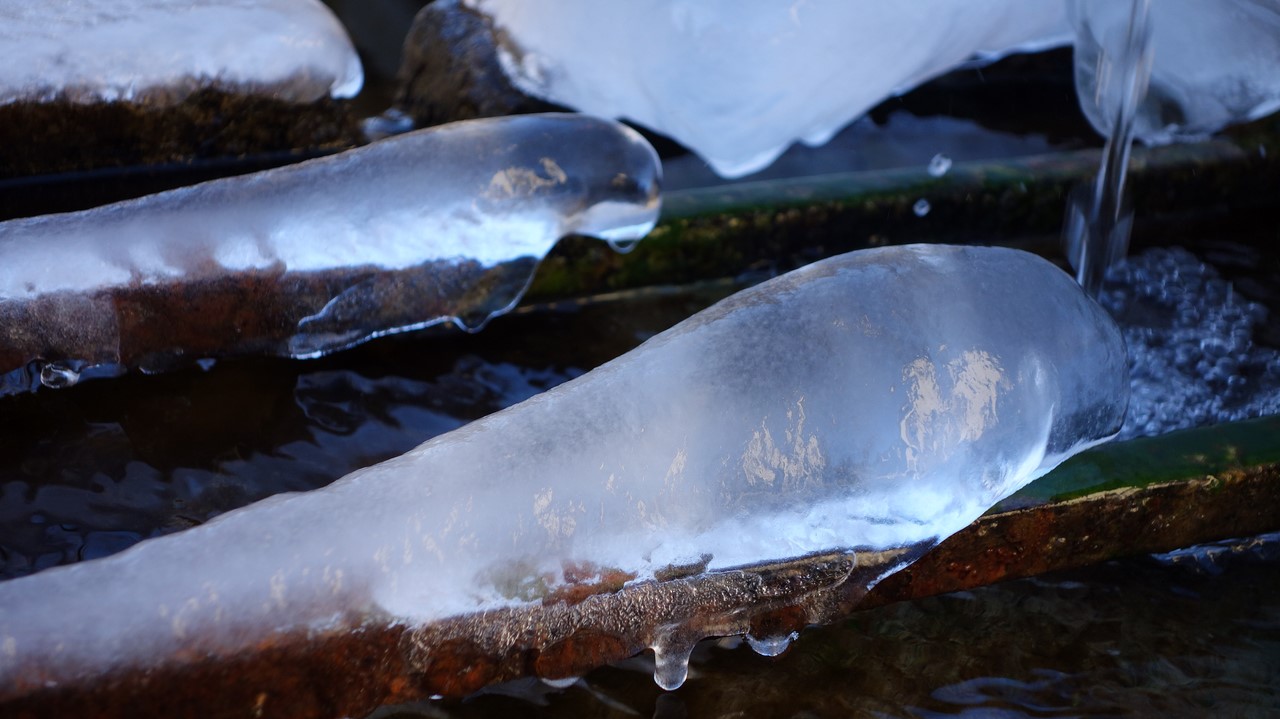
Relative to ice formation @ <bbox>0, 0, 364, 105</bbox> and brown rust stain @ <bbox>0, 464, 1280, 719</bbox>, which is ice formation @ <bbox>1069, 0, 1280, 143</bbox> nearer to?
brown rust stain @ <bbox>0, 464, 1280, 719</bbox>

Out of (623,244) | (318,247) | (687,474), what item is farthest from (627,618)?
(623,244)

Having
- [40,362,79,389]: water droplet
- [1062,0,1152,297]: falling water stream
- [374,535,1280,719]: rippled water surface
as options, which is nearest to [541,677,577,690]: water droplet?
[374,535,1280,719]: rippled water surface

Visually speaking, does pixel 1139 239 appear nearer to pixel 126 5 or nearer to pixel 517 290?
pixel 517 290

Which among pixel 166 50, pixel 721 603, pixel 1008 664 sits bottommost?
pixel 1008 664

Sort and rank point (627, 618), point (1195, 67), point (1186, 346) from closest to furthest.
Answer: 1. point (627, 618)
2. point (1186, 346)
3. point (1195, 67)

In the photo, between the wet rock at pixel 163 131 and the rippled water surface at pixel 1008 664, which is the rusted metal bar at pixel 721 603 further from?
the wet rock at pixel 163 131

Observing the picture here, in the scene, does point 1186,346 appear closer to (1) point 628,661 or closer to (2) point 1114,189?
(2) point 1114,189
